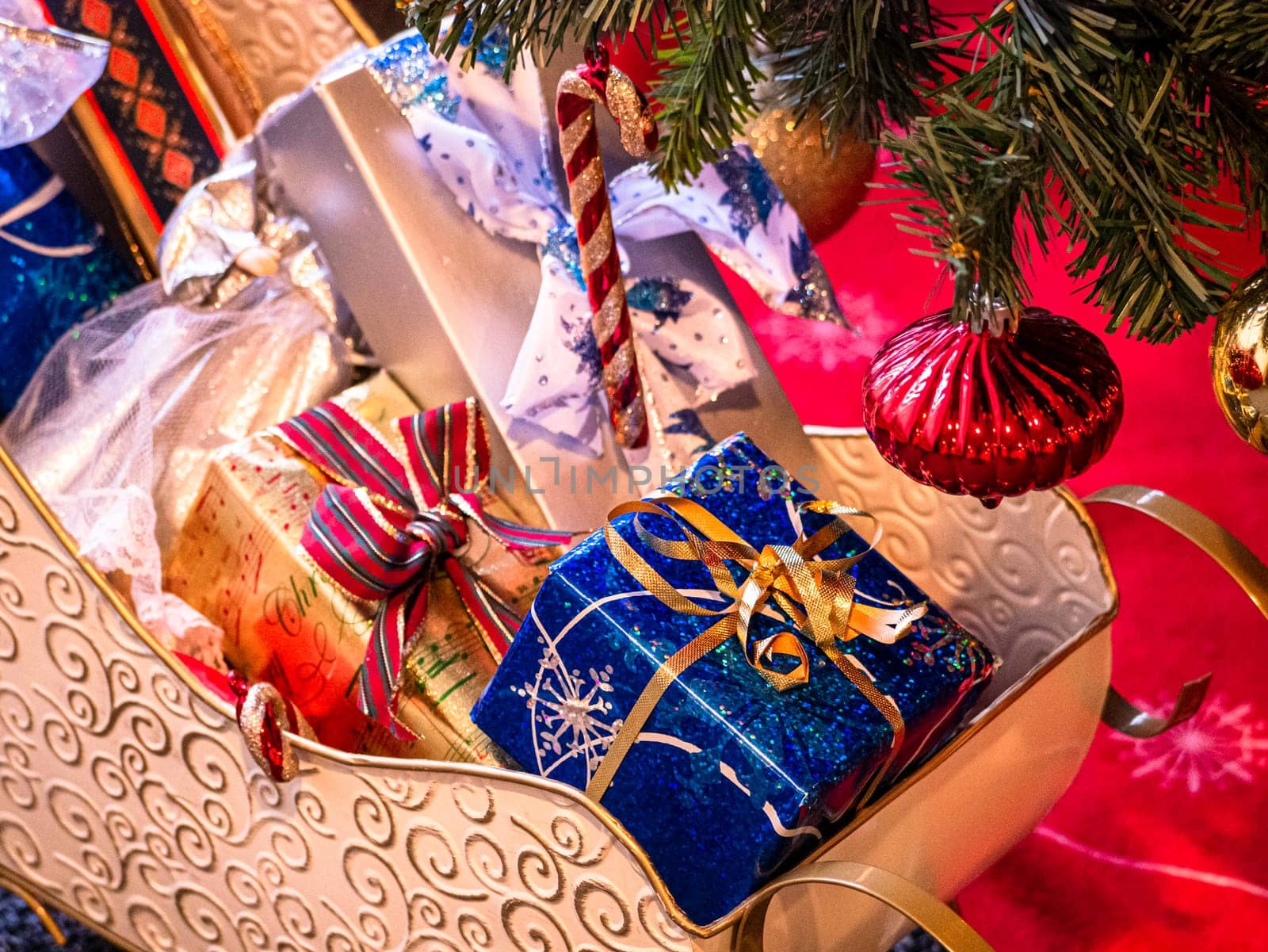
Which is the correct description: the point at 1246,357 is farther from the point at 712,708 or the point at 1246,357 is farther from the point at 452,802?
the point at 452,802

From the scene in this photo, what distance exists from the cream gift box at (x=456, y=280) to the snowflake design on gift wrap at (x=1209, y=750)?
0.45 meters

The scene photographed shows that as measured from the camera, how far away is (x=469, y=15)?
64 cm

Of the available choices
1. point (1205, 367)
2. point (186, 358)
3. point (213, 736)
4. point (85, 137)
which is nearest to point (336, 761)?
point (213, 736)

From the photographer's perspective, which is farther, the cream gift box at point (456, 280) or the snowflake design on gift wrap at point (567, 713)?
the cream gift box at point (456, 280)

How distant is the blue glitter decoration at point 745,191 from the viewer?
38.7 inches

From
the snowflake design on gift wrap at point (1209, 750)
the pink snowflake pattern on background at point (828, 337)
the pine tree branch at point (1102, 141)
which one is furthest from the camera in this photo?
the pink snowflake pattern on background at point (828, 337)

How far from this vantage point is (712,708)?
70 cm

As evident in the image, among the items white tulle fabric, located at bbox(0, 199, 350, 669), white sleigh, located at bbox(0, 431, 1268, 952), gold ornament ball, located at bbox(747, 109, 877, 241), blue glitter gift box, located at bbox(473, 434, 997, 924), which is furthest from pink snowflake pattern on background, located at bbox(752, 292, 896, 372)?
blue glitter gift box, located at bbox(473, 434, 997, 924)

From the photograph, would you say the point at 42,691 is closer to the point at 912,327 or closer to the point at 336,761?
the point at 336,761

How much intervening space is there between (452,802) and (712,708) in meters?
0.16

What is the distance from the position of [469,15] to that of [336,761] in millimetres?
438

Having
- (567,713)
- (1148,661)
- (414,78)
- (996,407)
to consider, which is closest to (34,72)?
(414,78)

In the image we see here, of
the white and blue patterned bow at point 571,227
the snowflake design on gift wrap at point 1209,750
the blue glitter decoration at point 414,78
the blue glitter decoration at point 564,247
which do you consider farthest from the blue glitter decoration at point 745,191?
the snowflake design on gift wrap at point 1209,750

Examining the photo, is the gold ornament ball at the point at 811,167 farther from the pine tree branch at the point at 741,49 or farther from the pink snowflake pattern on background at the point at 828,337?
the pink snowflake pattern on background at the point at 828,337
